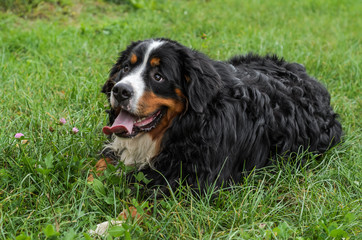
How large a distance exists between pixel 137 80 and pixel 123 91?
0.14m

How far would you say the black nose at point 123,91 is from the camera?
2639mm

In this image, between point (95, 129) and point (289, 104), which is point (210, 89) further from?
point (95, 129)

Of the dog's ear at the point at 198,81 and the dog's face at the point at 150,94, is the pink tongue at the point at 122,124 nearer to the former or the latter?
the dog's face at the point at 150,94

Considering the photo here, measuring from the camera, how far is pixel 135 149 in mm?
2979

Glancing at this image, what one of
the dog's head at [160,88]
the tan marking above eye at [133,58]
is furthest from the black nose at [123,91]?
the tan marking above eye at [133,58]

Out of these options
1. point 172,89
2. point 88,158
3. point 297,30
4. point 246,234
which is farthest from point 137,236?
point 297,30

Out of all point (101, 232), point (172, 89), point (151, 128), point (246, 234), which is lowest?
point (101, 232)

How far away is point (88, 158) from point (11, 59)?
243 centimetres

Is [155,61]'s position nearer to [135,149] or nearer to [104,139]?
[135,149]

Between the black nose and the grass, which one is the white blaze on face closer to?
the black nose

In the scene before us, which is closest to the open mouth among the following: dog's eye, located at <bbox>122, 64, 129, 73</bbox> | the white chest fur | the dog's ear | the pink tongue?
the pink tongue

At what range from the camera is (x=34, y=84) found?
414cm

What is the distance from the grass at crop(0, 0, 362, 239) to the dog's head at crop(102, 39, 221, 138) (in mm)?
434

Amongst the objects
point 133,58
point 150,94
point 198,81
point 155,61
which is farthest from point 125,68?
point 198,81
